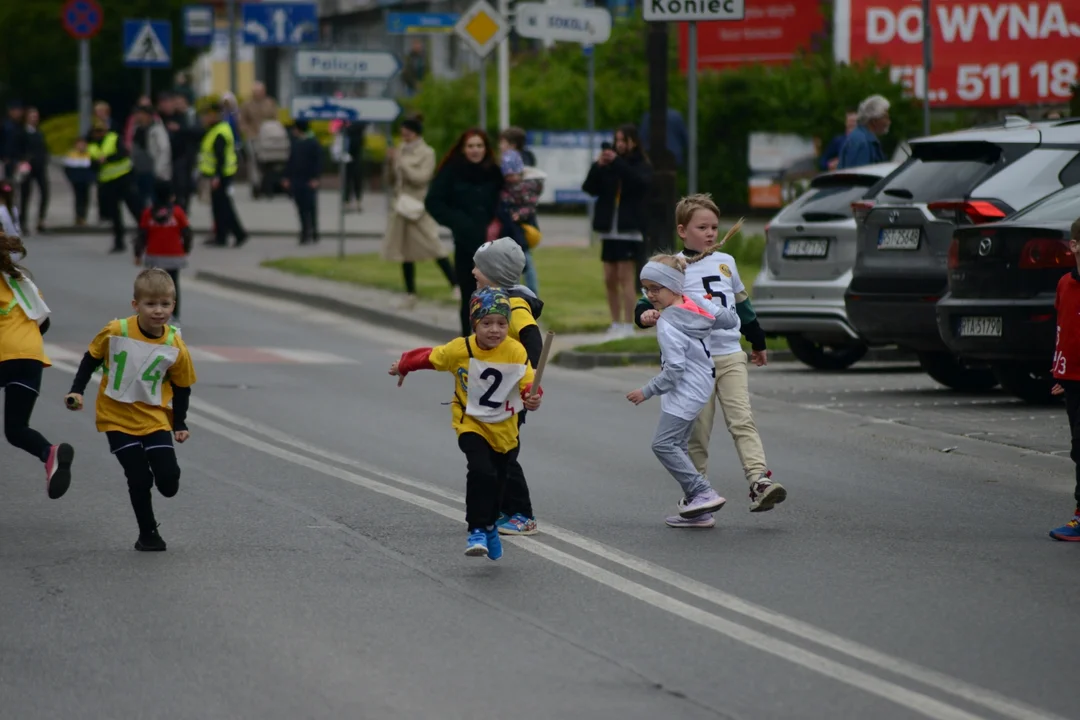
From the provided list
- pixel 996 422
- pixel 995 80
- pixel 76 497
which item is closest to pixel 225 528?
pixel 76 497

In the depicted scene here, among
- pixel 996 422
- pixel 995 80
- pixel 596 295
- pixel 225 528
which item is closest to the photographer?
pixel 225 528

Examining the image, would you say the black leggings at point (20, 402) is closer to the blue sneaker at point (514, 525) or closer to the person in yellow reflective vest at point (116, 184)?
the blue sneaker at point (514, 525)

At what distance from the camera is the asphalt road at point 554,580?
6242 mm

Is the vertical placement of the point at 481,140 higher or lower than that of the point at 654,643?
higher

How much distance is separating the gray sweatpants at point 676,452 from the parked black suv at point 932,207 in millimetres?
5108

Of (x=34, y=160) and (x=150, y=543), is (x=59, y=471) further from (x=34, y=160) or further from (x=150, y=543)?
(x=34, y=160)

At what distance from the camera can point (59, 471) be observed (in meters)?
9.00

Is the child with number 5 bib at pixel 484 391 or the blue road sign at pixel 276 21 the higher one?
the blue road sign at pixel 276 21

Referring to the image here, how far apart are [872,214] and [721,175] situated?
19164 millimetres

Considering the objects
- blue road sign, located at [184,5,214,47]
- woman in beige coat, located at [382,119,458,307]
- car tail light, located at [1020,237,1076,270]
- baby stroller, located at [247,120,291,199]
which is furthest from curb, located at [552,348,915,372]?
blue road sign, located at [184,5,214,47]

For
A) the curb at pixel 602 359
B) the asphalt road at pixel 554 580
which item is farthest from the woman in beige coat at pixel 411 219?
the asphalt road at pixel 554 580

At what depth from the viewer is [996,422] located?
1293 cm

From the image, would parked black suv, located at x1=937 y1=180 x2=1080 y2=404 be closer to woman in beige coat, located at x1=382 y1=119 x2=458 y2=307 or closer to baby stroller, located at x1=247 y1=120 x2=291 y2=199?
woman in beige coat, located at x1=382 y1=119 x2=458 y2=307

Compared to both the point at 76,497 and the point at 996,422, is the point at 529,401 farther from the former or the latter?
the point at 996,422
